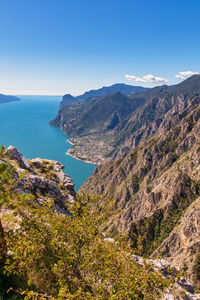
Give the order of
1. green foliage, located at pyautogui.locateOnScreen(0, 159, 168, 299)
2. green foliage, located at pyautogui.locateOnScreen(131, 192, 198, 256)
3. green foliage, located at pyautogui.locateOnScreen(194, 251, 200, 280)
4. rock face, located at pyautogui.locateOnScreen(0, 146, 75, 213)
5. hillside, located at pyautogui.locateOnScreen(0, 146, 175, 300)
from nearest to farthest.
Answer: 1. hillside, located at pyautogui.locateOnScreen(0, 146, 175, 300)
2. green foliage, located at pyautogui.locateOnScreen(0, 159, 168, 299)
3. rock face, located at pyautogui.locateOnScreen(0, 146, 75, 213)
4. green foliage, located at pyautogui.locateOnScreen(194, 251, 200, 280)
5. green foliage, located at pyautogui.locateOnScreen(131, 192, 198, 256)

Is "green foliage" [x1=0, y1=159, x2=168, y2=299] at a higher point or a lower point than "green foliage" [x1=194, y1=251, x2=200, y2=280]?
higher

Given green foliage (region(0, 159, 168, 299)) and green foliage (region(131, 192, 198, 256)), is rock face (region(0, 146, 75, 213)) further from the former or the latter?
green foliage (region(131, 192, 198, 256))

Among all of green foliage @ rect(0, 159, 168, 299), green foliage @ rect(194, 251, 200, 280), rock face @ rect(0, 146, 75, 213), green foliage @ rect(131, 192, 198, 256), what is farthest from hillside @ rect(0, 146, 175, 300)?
green foliage @ rect(131, 192, 198, 256)

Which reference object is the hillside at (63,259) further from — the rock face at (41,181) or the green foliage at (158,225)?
the green foliage at (158,225)

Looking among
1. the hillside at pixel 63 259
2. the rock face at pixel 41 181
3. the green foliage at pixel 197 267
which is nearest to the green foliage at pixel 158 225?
the green foliage at pixel 197 267

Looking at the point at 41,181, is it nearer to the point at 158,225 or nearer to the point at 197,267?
the point at 197,267

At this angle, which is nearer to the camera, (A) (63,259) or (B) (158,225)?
(A) (63,259)

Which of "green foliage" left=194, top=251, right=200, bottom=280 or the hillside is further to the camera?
"green foliage" left=194, top=251, right=200, bottom=280

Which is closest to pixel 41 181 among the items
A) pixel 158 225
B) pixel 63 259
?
pixel 63 259

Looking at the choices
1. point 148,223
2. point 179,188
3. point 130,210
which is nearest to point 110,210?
point 148,223
